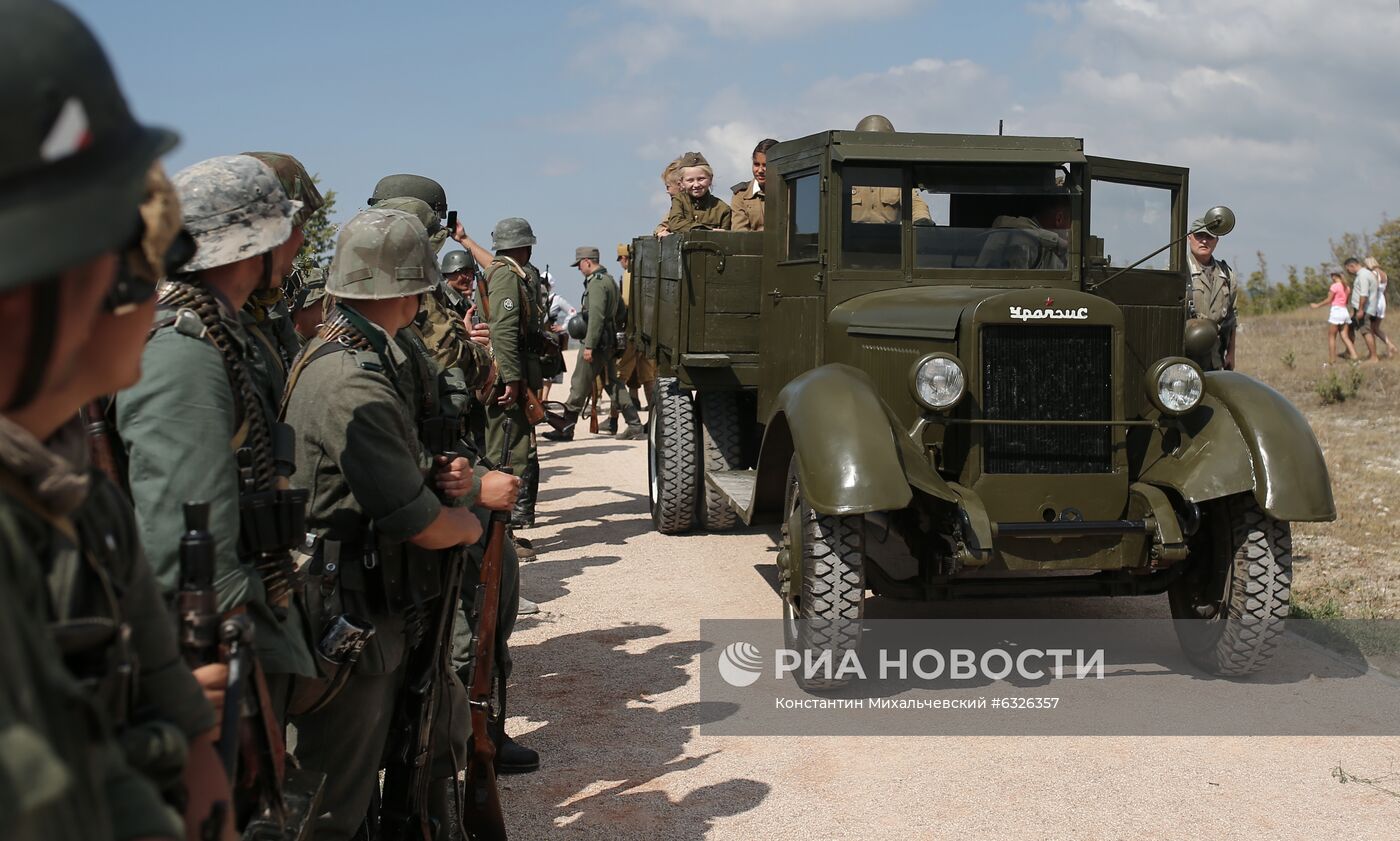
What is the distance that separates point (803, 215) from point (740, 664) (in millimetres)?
2400

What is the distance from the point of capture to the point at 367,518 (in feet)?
10.2

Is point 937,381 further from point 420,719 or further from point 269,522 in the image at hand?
point 269,522

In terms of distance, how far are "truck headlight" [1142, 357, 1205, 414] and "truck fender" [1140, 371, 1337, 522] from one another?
0.14 meters

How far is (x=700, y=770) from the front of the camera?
4789mm

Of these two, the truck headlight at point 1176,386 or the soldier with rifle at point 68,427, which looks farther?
the truck headlight at point 1176,386

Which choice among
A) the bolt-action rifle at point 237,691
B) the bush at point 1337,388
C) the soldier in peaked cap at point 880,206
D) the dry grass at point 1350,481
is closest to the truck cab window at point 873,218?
the soldier in peaked cap at point 880,206

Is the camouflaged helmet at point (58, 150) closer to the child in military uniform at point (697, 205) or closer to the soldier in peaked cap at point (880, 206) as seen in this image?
the soldier in peaked cap at point (880, 206)

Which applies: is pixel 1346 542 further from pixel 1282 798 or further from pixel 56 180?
pixel 56 180

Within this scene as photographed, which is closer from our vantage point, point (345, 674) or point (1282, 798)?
point (345, 674)

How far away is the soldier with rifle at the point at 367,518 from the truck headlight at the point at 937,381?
2769 millimetres

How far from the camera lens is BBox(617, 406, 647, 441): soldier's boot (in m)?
15.4

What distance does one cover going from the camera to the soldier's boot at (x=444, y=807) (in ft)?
11.4

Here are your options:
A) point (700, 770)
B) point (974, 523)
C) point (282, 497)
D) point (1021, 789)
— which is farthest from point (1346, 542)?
point (282, 497)

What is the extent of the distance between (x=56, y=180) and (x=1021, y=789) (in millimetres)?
4013
